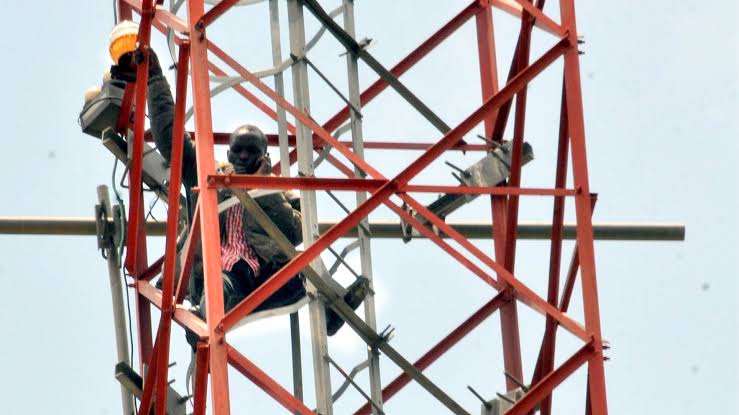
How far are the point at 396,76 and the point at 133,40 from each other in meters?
2.66

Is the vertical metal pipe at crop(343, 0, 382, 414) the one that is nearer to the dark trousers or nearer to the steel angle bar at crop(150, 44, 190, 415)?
the dark trousers

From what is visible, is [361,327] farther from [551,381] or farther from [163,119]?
[163,119]

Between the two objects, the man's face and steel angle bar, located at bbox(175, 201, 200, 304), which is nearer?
steel angle bar, located at bbox(175, 201, 200, 304)

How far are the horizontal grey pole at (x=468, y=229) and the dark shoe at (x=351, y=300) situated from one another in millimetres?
2872

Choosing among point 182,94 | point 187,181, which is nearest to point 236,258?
point 187,181

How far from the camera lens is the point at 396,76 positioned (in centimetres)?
2262

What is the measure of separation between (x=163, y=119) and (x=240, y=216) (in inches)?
45.1

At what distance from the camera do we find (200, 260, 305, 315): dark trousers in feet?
69.2

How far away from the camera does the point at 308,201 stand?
20.2 metres

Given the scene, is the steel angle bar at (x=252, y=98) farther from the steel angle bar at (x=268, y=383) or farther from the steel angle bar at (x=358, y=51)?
the steel angle bar at (x=268, y=383)

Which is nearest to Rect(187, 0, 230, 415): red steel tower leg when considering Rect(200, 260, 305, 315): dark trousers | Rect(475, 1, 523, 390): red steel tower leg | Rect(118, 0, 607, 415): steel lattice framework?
Rect(118, 0, 607, 415): steel lattice framework

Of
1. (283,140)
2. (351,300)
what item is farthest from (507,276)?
(283,140)

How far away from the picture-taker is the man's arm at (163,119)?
21.1 metres

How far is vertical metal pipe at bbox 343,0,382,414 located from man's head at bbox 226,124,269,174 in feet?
3.33
